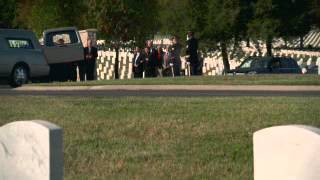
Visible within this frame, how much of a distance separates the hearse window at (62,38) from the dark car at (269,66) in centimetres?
591

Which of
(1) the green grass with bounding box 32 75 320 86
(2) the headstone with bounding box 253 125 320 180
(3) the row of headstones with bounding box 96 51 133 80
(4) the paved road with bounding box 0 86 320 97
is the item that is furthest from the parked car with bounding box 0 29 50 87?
(2) the headstone with bounding box 253 125 320 180

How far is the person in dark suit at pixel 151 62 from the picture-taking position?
29812 millimetres

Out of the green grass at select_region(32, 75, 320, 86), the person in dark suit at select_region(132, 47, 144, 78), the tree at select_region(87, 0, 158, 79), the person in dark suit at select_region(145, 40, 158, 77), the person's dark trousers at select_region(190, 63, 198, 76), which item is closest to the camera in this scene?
the green grass at select_region(32, 75, 320, 86)

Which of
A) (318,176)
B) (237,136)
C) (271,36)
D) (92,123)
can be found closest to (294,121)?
(237,136)

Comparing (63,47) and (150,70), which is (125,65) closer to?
(150,70)

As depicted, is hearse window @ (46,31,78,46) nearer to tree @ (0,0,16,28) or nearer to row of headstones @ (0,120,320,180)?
tree @ (0,0,16,28)

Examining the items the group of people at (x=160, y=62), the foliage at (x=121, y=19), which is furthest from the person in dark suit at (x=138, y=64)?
the foliage at (x=121, y=19)

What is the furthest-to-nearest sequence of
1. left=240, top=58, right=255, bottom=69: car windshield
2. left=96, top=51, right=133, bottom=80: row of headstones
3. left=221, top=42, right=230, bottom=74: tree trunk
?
left=96, top=51, right=133, bottom=80: row of headstones, left=221, top=42, right=230, bottom=74: tree trunk, left=240, top=58, right=255, bottom=69: car windshield

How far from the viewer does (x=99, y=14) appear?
41.8 meters

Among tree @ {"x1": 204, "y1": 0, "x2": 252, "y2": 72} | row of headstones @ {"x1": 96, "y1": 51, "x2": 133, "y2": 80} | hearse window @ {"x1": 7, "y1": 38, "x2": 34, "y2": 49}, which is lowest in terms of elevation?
row of headstones @ {"x1": 96, "y1": 51, "x2": 133, "y2": 80}

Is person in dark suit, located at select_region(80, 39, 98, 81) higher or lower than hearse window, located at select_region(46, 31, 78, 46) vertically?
lower

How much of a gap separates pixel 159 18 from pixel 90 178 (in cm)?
3434

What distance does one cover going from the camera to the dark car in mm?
31312

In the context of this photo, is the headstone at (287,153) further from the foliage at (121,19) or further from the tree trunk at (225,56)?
the foliage at (121,19)
